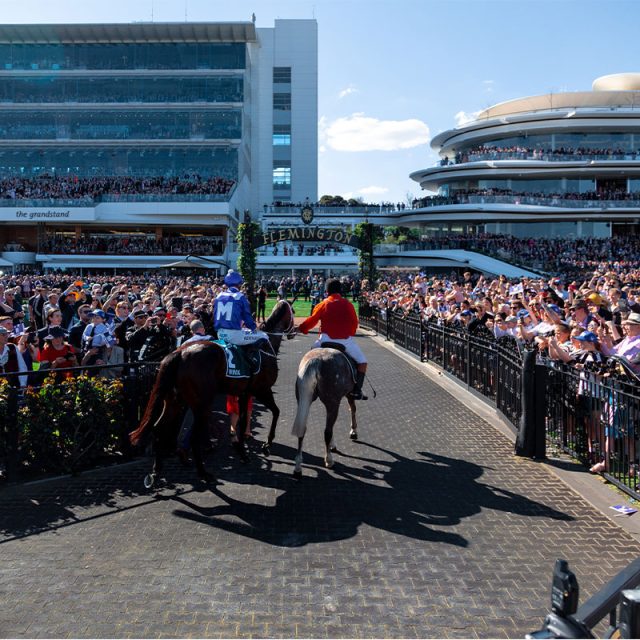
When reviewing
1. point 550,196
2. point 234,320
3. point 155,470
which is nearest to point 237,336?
point 234,320

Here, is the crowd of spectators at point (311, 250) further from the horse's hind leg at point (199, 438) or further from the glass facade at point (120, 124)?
the horse's hind leg at point (199, 438)

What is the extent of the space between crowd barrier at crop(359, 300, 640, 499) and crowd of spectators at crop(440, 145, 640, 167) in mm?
51575

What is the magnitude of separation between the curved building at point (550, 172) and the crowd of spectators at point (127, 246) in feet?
70.6

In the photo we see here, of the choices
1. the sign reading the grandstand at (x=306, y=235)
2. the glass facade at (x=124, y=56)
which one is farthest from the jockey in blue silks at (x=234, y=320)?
the glass facade at (x=124, y=56)

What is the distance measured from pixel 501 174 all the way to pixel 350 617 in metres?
60.6

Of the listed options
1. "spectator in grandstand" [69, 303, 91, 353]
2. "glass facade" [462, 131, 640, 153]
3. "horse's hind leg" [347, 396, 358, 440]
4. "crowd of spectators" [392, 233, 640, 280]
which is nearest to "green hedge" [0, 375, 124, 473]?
"horse's hind leg" [347, 396, 358, 440]

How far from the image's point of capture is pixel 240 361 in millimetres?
8516

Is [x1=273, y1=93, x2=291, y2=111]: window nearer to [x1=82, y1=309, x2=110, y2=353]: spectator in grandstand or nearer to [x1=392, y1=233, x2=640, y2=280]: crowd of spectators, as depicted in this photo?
[x1=392, y1=233, x2=640, y2=280]: crowd of spectators

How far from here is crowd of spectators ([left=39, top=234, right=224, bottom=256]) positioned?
2287 inches

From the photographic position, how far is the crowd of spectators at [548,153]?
192 feet

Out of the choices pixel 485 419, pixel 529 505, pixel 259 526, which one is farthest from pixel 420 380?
pixel 259 526

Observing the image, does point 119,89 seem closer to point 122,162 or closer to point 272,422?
point 122,162

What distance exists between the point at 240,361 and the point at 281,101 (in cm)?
8998

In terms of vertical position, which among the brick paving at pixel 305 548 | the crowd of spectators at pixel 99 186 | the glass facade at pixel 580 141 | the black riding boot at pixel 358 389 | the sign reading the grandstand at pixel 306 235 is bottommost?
the brick paving at pixel 305 548
